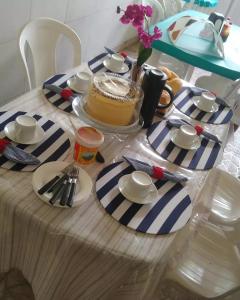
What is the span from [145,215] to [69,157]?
0.95ft

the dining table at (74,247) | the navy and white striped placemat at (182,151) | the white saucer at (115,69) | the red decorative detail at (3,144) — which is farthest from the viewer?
the white saucer at (115,69)

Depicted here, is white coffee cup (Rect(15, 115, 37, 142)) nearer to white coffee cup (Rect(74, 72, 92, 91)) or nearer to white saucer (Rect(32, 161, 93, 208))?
white saucer (Rect(32, 161, 93, 208))

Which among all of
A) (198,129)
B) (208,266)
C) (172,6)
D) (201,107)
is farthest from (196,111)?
(172,6)

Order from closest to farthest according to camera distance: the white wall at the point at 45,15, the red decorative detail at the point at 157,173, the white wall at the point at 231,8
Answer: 1. the red decorative detail at the point at 157,173
2. the white wall at the point at 45,15
3. the white wall at the point at 231,8

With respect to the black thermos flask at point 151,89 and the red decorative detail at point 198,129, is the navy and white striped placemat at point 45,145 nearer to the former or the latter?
the black thermos flask at point 151,89

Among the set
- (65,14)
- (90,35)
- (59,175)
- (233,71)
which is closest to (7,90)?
(65,14)

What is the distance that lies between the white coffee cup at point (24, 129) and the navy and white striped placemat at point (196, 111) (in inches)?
27.0

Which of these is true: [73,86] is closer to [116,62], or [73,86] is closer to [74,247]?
[116,62]

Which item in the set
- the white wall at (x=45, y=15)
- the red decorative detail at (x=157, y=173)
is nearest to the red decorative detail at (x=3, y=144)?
the red decorative detail at (x=157, y=173)

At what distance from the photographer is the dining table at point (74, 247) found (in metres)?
0.76

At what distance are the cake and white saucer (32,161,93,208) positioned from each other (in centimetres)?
23

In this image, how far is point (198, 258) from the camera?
1212 millimetres

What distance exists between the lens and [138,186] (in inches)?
34.7

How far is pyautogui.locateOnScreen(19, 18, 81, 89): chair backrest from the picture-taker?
1563 millimetres
